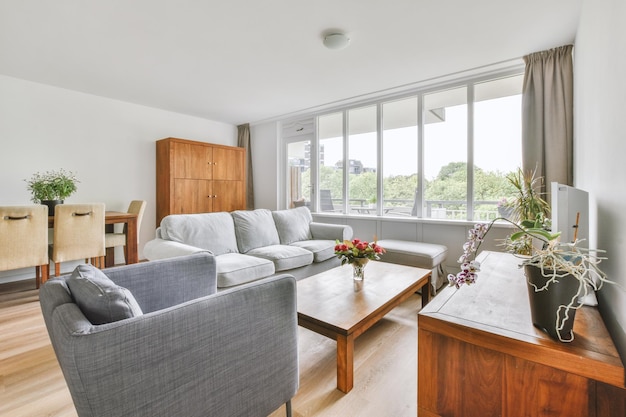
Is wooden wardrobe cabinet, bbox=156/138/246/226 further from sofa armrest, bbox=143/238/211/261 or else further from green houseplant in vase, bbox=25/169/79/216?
sofa armrest, bbox=143/238/211/261

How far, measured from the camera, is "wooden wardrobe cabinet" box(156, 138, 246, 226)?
4.52 m

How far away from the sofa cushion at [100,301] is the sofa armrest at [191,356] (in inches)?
2.0

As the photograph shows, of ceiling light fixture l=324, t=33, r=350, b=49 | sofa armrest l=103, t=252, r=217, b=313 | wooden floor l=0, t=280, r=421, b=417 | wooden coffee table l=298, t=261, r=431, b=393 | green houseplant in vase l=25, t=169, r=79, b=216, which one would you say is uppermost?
ceiling light fixture l=324, t=33, r=350, b=49

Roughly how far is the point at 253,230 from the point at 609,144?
2.89 meters

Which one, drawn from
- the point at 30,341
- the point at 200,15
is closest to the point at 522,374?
the point at 200,15

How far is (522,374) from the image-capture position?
0.97 meters

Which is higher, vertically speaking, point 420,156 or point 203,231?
point 420,156

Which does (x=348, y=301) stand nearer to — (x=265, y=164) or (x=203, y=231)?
(x=203, y=231)

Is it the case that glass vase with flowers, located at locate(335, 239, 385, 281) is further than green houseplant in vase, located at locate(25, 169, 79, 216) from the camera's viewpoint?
No

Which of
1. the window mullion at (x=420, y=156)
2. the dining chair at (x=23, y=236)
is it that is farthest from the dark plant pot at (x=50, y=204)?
the window mullion at (x=420, y=156)

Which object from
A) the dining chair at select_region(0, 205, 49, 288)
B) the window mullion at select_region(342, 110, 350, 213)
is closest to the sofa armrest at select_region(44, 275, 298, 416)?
the dining chair at select_region(0, 205, 49, 288)

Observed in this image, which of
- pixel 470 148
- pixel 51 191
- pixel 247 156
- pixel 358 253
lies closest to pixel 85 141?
pixel 51 191

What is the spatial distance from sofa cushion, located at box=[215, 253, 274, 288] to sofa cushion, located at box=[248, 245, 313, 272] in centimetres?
11

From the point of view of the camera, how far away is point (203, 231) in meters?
2.97
